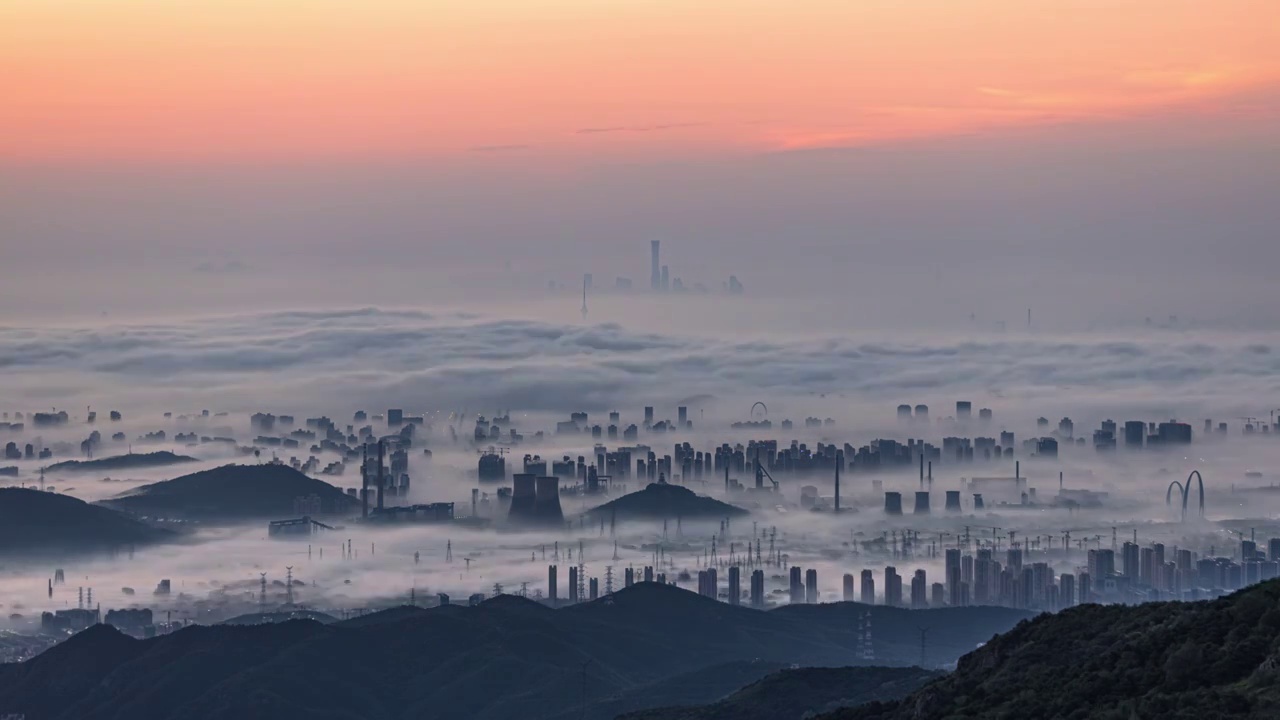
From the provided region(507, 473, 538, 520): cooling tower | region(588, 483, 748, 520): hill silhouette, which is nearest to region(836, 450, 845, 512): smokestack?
region(588, 483, 748, 520): hill silhouette

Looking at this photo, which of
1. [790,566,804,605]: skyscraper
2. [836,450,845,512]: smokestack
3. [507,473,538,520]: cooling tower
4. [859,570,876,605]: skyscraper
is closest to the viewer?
[859,570,876,605]: skyscraper

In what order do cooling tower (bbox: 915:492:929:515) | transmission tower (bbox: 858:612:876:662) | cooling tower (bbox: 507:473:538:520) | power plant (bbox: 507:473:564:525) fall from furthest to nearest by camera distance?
1. cooling tower (bbox: 915:492:929:515)
2. cooling tower (bbox: 507:473:538:520)
3. power plant (bbox: 507:473:564:525)
4. transmission tower (bbox: 858:612:876:662)

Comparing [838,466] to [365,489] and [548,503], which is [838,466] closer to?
[548,503]

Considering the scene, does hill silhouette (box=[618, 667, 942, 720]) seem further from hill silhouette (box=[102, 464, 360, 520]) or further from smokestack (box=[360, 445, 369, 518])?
hill silhouette (box=[102, 464, 360, 520])

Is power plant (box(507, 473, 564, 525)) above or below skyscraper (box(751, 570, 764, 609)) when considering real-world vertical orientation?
above

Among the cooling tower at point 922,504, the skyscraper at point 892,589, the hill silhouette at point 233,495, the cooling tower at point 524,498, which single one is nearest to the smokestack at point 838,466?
the cooling tower at point 922,504

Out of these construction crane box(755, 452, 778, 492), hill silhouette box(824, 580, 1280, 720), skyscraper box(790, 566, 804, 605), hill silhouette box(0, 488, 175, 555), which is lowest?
skyscraper box(790, 566, 804, 605)

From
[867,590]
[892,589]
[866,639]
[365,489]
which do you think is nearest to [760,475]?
[365,489]
